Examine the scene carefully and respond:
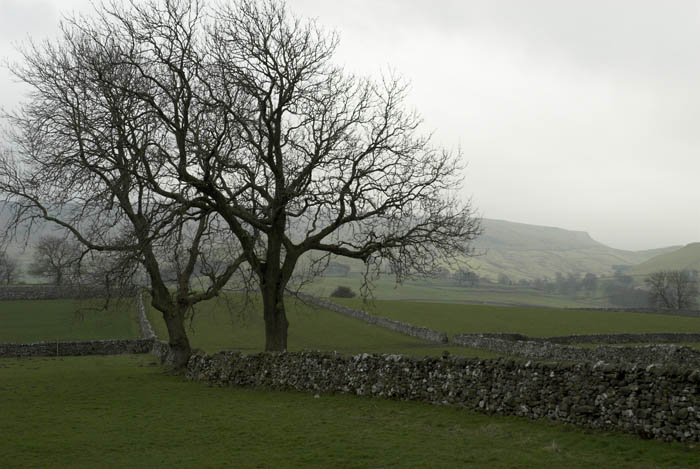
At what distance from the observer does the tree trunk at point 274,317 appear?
68.9ft

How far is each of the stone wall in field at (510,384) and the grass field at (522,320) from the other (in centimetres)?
2270

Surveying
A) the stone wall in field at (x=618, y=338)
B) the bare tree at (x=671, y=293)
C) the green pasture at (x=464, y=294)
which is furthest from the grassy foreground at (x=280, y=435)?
the bare tree at (x=671, y=293)

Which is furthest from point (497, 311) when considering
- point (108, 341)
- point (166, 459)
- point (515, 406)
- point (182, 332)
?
point (166, 459)

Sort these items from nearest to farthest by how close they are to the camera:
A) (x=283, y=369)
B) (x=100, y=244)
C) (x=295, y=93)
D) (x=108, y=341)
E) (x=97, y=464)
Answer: (x=97, y=464) → (x=283, y=369) → (x=295, y=93) → (x=100, y=244) → (x=108, y=341)

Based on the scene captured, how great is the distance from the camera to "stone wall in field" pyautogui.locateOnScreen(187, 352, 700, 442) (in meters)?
9.91

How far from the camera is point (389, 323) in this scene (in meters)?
43.6

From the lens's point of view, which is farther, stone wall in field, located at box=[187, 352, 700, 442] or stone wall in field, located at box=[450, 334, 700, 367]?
stone wall in field, located at box=[450, 334, 700, 367]

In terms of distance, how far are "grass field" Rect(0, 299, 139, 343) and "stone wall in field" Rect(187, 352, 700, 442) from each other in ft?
62.0

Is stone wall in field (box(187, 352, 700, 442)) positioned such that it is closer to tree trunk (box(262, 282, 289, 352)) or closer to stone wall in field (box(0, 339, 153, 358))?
tree trunk (box(262, 282, 289, 352))

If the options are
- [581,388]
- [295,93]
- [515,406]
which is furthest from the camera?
[295,93]

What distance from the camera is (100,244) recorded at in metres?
21.2

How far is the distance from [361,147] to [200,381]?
32.7 ft

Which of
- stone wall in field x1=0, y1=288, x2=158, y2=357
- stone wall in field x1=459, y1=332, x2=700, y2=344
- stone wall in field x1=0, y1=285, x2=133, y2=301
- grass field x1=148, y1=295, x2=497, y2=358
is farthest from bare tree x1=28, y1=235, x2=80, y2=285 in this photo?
stone wall in field x1=459, y1=332, x2=700, y2=344

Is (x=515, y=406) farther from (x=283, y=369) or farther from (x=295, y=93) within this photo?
(x=295, y=93)
